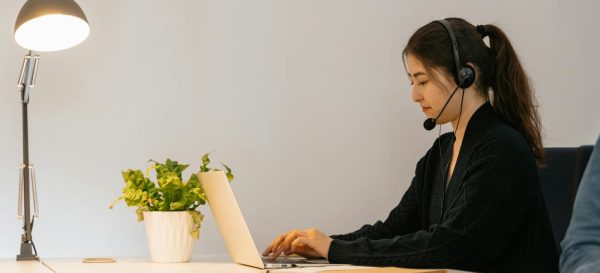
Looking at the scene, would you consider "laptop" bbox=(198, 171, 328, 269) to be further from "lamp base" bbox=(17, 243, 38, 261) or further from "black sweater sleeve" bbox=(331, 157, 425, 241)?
"lamp base" bbox=(17, 243, 38, 261)

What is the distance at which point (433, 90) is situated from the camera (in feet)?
6.22

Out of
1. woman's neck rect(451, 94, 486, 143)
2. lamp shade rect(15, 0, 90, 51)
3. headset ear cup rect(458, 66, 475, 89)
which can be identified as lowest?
woman's neck rect(451, 94, 486, 143)

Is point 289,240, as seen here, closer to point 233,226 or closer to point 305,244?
point 305,244

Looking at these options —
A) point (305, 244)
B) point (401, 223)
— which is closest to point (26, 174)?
point (305, 244)

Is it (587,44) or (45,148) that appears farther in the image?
(587,44)

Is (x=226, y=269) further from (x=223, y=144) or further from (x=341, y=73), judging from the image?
(x=341, y=73)

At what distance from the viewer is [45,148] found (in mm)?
2346

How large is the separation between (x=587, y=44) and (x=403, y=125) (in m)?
0.72

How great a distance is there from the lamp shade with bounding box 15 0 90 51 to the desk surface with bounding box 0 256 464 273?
1.75 ft

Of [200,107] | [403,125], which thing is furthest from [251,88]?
[403,125]

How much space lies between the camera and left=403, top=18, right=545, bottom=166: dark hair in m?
1.87

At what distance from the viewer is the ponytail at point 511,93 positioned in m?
1.88

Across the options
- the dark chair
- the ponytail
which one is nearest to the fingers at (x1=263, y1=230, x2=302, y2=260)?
the ponytail

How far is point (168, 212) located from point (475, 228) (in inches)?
26.4
